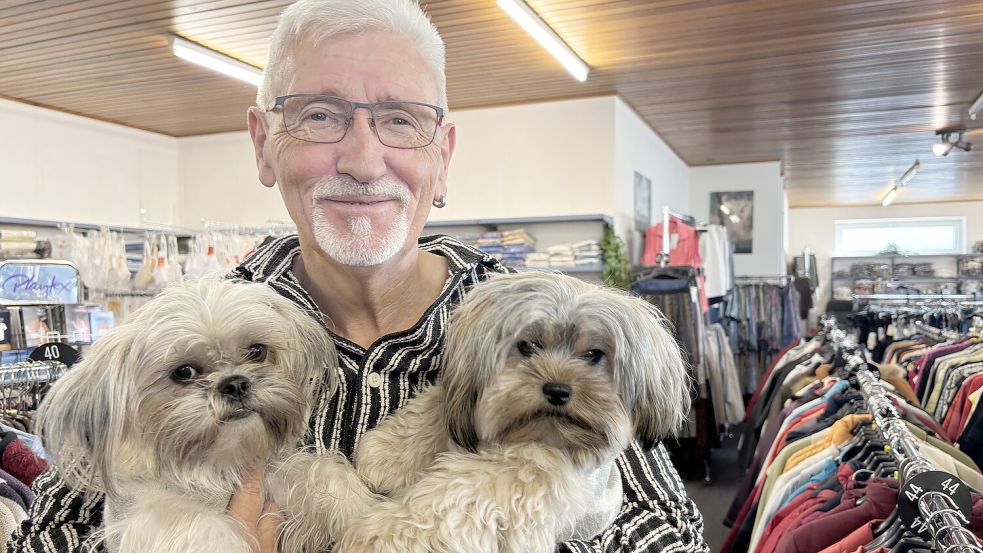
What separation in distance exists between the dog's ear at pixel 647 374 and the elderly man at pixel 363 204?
0.25 feet

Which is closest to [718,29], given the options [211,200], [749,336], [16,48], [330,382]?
[749,336]

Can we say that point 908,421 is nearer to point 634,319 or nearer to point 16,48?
point 634,319

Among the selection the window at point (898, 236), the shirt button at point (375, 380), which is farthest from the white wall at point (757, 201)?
the shirt button at point (375, 380)

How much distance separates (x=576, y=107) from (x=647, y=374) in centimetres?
734

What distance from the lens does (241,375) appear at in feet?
4.73

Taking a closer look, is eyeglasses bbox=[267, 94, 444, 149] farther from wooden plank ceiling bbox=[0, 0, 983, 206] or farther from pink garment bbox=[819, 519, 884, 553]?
wooden plank ceiling bbox=[0, 0, 983, 206]

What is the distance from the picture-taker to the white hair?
1648mm

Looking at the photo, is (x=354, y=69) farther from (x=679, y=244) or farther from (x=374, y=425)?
(x=679, y=244)

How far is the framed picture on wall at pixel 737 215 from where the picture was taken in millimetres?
13008

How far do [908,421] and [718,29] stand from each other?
4468 mm

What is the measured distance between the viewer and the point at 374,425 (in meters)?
1.60

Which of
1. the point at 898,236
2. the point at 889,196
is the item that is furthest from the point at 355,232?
the point at 898,236

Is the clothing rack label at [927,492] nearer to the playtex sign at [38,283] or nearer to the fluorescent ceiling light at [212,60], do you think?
the playtex sign at [38,283]

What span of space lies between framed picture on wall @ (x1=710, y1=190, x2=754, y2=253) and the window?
33.6 feet
